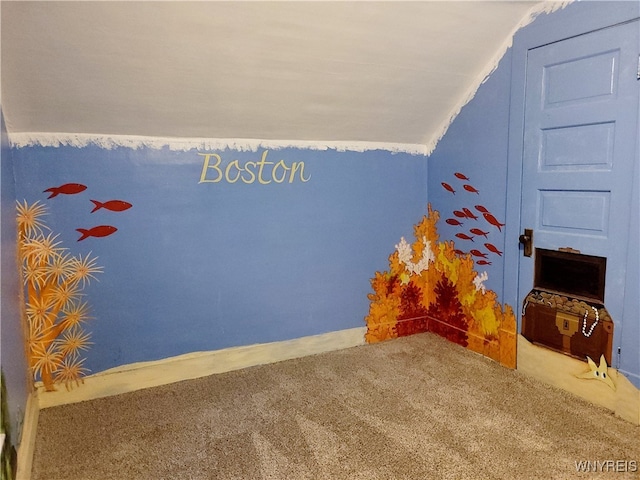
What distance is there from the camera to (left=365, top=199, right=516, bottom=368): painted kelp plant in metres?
2.74

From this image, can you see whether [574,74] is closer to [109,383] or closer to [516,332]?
[516,332]

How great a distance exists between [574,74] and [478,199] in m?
0.83

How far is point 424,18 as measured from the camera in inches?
80.6

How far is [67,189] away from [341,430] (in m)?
1.70

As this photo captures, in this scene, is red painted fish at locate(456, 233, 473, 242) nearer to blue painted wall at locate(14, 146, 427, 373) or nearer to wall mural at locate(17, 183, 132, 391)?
blue painted wall at locate(14, 146, 427, 373)

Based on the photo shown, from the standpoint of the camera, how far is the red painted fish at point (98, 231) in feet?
7.24

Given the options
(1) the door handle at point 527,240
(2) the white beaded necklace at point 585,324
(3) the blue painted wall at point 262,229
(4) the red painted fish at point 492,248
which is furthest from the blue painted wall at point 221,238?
(2) the white beaded necklace at point 585,324

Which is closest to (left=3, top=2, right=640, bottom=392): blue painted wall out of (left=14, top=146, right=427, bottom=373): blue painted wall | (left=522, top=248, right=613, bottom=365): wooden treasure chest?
(left=14, top=146, right=427, bottom=373): blue painted wall

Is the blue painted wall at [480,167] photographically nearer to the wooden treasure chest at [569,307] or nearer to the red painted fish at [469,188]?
the red painted fish at [469,188]

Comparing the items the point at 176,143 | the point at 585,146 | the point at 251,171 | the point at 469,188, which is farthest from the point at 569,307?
the point at 176,143

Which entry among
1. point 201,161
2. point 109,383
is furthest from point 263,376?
point 201,161

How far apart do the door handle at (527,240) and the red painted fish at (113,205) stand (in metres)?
2.07

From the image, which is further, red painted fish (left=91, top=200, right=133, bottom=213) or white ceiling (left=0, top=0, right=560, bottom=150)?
red painted fish (left=91, top=200, right=133, bottom=213)

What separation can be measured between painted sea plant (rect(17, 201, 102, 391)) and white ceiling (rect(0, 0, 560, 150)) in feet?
1.61
